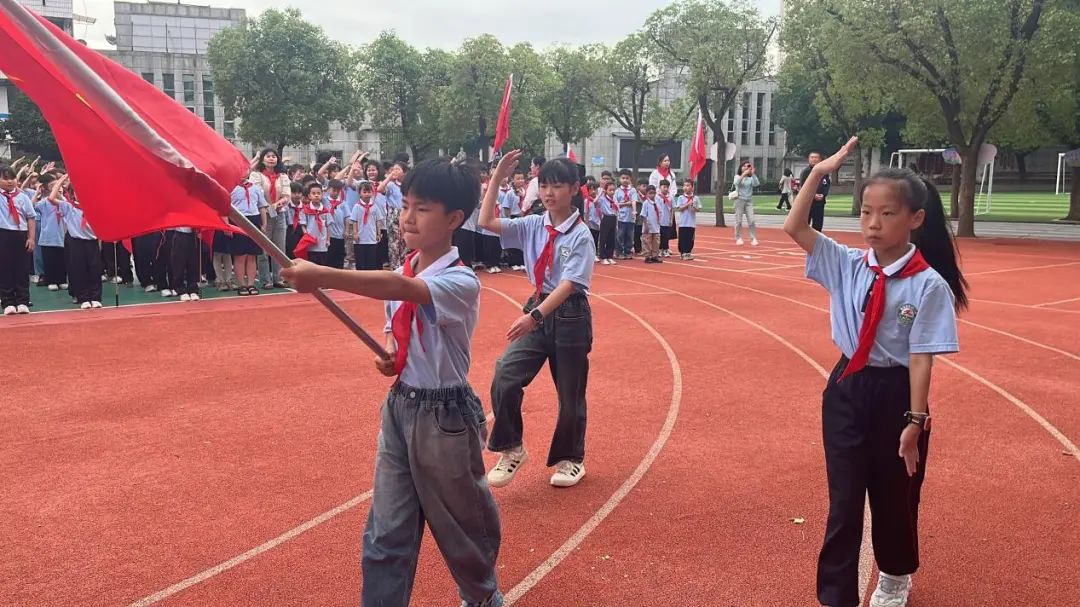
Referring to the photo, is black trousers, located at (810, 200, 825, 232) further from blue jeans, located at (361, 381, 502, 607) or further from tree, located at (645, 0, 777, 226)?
blue jeans, located at (361, 381, 502, 607)

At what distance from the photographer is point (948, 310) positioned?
2990mm

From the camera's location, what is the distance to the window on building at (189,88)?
59.9 m

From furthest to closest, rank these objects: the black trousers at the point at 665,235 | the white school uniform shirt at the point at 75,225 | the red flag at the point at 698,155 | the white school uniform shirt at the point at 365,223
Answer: the red flag at the point at 698,155
the black trousers at the point at 665,235
the white school uniform shirt at the point at 365,223
the white school uniform shirt at the point at 75,225

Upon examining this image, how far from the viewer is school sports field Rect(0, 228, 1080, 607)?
373cm

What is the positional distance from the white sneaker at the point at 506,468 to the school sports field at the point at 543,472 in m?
Answer: 0.09

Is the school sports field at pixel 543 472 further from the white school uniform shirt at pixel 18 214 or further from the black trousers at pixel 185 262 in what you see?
the black trousers at pixel 185 262

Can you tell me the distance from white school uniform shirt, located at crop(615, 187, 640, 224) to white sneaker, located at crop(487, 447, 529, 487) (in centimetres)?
1345

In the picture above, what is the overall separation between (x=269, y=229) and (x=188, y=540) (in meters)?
9.56

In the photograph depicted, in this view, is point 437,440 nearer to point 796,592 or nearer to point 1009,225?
point 796,592

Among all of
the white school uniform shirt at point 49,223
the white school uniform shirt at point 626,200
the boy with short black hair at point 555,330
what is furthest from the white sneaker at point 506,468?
the white school uniform shirt at point 626,200

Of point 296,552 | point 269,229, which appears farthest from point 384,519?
point 269,229

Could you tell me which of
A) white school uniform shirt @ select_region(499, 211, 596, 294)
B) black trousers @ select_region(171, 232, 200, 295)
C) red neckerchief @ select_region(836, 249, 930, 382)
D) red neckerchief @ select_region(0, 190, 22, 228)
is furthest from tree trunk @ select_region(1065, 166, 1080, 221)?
red neckerchief @ select_region(0, 190, 22, 228)

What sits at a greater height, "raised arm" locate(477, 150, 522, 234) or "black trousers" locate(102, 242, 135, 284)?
"raised arm" locate(477, 150, 522, 234)

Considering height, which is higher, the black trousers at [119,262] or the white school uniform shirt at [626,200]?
the white school uniform shirt at [626,200]
